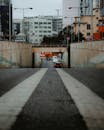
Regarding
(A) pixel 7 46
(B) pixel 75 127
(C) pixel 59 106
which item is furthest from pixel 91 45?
(B) pixel 75 127

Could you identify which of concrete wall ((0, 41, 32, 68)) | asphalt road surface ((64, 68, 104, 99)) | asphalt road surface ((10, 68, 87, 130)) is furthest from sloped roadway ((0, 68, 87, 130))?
concrete wall ((0, 41, 32, 68))

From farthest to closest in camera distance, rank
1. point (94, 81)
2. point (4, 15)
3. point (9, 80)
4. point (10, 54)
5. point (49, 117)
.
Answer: point (4, 15) < point (10, 54) < point (9, 80) < point (94, 81) < point (49, 117)

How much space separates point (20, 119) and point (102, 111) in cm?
293

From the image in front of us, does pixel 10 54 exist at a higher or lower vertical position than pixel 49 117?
higher

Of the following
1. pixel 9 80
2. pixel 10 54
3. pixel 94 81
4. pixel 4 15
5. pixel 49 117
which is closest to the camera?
pixel 49 117

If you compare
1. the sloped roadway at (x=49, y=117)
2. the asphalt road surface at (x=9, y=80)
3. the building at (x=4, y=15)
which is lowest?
the asphalt road surface at (x=9, y=80)

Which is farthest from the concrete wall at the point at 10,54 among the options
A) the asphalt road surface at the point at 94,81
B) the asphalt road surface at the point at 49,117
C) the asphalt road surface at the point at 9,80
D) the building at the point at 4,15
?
the asphalt road surface at the point at 49,117

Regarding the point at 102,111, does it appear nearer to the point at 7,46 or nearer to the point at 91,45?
the point at 91,45

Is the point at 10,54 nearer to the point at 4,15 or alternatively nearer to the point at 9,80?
the point at 4,15

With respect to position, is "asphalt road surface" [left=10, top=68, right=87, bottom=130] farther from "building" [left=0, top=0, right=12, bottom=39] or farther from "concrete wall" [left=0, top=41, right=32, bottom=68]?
"building" [left=0, top=0, right=12, bottom=39]

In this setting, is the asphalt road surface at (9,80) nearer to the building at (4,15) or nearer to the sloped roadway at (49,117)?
the sloped roadway at (49,117)

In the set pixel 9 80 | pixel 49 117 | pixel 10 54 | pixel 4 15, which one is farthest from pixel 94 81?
pixel 4 15

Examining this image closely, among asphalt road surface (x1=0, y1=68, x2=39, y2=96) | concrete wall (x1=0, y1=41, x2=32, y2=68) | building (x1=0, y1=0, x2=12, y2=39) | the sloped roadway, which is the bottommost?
asphalt road surface (x1=0, y1=68, x2=39, y2=96)

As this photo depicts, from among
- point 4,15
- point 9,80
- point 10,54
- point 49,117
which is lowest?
point 9,80
